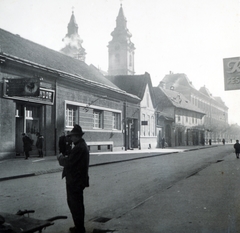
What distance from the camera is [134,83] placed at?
123 feet

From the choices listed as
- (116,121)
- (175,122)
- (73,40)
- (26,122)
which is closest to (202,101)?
(175,122)

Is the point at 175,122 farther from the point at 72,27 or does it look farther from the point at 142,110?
the point at 72,27

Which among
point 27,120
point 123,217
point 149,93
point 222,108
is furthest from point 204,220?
point 222,108

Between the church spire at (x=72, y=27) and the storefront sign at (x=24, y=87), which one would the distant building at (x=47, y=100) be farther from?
the church spire at (x=72, y=27)

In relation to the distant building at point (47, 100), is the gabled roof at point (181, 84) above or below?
above

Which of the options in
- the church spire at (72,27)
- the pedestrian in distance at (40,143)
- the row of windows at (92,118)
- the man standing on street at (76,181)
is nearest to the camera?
the man standing on street at (76,181)

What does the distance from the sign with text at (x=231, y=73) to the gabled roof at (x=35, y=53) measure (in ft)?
40.3

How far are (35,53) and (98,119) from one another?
7.78 metres

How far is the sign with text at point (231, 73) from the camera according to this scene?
9152 mm

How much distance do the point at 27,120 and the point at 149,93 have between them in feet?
73.0

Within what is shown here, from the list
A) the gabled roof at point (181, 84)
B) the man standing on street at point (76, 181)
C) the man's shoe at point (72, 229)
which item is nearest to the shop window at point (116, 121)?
the man standing on street at point (76, 181)

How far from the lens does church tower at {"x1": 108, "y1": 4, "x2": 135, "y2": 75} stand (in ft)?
233

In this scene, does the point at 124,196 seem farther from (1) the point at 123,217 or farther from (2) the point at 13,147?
(2) the point at 13,147

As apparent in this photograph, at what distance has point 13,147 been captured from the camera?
685 inches
